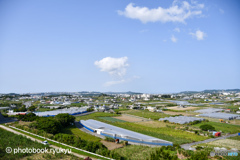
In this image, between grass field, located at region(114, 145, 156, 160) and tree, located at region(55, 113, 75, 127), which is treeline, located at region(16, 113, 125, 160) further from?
grass field, located at region(114, 145, 156, 160)

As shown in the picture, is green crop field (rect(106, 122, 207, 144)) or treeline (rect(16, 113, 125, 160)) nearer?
treeline (rect(16, 113, 125, 160))

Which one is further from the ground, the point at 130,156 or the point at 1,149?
the point at 1,149

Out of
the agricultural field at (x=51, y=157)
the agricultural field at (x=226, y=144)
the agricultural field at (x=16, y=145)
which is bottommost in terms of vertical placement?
the agricultural field at (x=226, y=144)

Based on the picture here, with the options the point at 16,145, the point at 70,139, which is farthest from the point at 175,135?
the point at 16,145

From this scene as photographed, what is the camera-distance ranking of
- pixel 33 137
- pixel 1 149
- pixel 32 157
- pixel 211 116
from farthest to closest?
pixel 211 116 < pixel 33 137 < pixel 1 149 < pixel 32 157

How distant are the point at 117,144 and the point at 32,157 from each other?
466 inches

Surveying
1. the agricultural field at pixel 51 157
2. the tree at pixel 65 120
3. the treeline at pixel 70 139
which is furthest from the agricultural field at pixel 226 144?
the tree at pixel 65 120

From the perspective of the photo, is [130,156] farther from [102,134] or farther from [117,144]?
[102,134]

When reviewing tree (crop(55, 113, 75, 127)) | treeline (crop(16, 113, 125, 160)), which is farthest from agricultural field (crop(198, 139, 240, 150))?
tree (crop(55, 113, 75, 127))

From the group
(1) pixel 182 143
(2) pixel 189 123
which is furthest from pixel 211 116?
(1) pixel 182 143

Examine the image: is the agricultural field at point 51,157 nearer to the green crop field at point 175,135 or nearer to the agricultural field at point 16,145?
the agricultural field at point 16,145

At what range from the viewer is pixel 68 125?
38.1 m

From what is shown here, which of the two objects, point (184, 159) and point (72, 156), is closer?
point (72, 156)

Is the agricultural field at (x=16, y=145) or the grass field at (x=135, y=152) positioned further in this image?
the grass field at (x=135, y=152)
